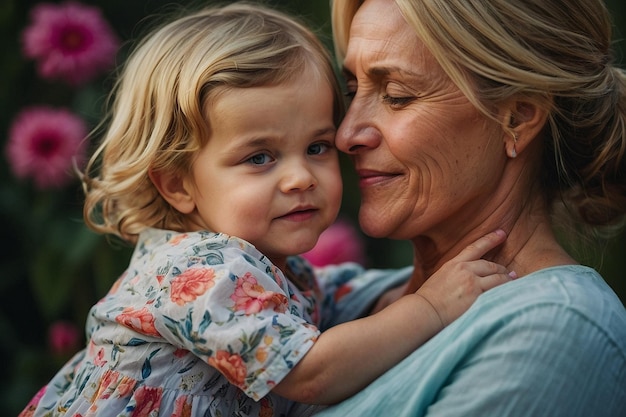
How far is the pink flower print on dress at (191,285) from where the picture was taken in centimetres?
194

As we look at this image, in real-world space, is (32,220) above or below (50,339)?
above

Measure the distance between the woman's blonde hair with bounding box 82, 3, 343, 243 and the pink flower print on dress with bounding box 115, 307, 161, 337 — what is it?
0.43 metres

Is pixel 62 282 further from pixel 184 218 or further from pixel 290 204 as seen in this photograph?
pixel 290 204

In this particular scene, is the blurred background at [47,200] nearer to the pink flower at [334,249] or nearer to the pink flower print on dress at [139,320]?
the pink flower at [334,249]

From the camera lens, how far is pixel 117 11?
4387 millimetres

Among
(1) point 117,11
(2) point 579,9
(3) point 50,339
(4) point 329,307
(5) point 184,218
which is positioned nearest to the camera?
(2) point 579,9

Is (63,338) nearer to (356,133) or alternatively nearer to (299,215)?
(299,215)

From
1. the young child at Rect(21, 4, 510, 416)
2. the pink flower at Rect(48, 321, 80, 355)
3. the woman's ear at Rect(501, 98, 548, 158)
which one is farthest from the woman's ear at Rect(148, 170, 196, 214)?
the pink flower at Rect(48, 321, 80, 355)

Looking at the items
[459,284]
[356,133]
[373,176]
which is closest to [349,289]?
[373,176]

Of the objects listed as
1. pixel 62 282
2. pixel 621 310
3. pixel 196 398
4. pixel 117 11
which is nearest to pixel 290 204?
pixel 196 398

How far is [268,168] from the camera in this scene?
2227 millimetres

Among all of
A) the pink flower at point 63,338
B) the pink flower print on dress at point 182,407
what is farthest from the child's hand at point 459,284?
the pink flower at point 63,338

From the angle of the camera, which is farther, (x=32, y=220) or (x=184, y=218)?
(x=32, y=220)

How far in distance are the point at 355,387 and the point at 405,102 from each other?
80 centimetres
